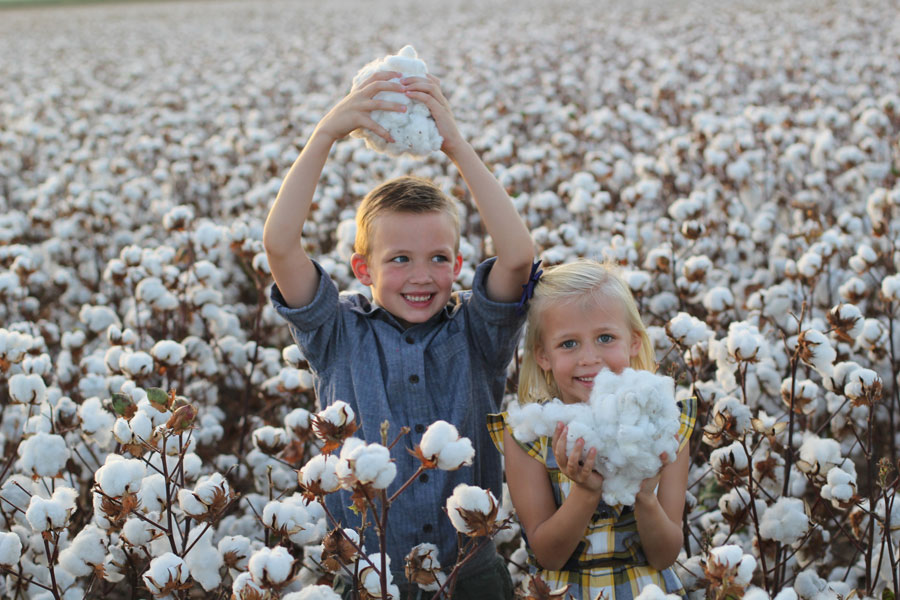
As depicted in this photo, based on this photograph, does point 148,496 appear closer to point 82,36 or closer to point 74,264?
point 74,264

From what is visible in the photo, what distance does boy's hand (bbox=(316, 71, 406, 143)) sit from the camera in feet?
5.55

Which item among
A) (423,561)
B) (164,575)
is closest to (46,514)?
(164,575)

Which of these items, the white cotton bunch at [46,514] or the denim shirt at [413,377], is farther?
the denim shirt at [413,377]

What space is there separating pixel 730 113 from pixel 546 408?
513 centimetres

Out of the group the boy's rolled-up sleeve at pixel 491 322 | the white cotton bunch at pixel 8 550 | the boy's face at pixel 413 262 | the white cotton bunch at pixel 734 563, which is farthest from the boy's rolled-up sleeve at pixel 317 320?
the white cotton bunch at pixel 734 563

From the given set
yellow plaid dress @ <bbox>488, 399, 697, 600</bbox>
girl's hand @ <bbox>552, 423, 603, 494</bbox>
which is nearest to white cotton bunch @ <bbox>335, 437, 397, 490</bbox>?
girl's hand @ <bbox>552, 423, 603, 494</bbox>

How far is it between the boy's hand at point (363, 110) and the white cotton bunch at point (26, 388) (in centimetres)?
81

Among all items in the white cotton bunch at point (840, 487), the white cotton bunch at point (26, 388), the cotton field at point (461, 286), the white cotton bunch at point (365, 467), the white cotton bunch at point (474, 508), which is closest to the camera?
the white cotton bunch at point (365, 467)

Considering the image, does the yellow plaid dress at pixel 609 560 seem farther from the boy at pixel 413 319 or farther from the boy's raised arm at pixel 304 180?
the boy's raised arm at pixel 304 180

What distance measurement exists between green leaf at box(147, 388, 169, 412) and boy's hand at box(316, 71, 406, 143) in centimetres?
58

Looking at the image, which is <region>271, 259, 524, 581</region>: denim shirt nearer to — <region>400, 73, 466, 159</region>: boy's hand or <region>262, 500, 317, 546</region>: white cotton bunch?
<region>400, 73, 466, 159</region>: boy's hand

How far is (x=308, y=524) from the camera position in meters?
1.44

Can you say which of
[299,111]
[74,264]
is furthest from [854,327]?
[299,111]

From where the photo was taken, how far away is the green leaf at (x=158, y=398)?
54.8 inches
